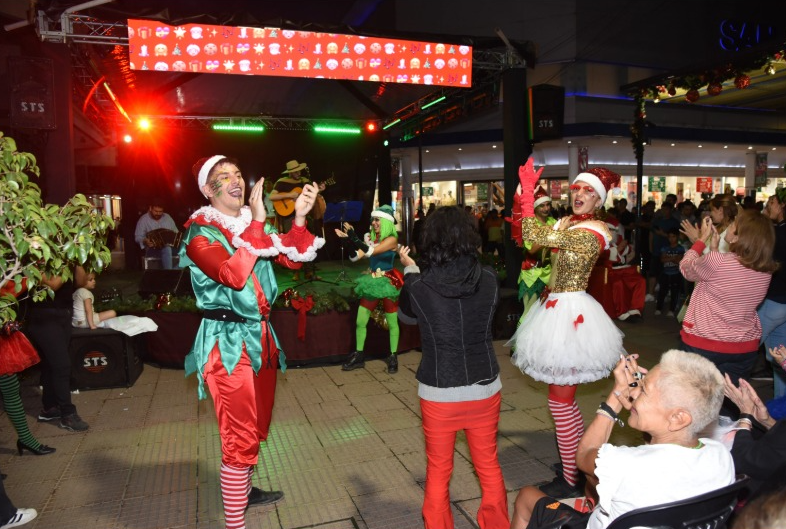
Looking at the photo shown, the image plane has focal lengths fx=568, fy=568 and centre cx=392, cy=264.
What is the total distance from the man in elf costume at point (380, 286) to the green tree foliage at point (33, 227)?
12.4 ft

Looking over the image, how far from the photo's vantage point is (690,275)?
397cm

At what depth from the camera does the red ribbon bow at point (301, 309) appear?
22.3 ft

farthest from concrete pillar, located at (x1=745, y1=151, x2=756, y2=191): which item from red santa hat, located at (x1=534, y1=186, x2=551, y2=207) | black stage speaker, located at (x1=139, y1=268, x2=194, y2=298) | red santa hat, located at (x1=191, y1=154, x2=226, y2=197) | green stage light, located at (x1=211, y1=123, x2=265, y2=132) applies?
red santa hat, located at (x1=191, y1=154, x2=226, y2=197)

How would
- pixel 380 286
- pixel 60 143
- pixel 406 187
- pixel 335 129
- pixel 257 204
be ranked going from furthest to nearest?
pixel 406 187 → pixel 335 129 → pixel 60 143 → pixel 380 286 → pixel 257 204

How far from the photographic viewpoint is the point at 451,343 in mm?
2750

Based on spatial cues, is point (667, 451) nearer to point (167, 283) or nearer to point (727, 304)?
point (727, 304)

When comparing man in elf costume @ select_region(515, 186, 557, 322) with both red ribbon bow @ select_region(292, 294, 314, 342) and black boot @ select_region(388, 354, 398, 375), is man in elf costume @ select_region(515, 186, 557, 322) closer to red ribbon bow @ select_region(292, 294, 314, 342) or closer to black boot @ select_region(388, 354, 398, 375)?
black boot @ select_region(388, 354, 398, 375)

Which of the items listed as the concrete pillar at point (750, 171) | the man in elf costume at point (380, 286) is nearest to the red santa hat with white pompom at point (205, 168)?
the man in elf costume at point (380, 286)

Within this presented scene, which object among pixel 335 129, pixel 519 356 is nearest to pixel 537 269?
pixel 519 356

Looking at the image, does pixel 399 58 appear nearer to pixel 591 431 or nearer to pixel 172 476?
pixel 172 476

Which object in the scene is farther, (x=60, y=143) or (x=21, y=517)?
(x=60, y=143)

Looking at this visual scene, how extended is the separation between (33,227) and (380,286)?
429 cm

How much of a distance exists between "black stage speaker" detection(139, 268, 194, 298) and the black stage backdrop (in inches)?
332

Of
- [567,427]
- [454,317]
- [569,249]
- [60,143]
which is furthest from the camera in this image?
[60,143]
